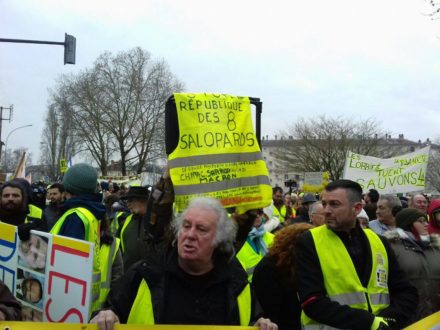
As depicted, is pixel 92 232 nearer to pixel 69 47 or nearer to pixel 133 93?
pixel 69 47

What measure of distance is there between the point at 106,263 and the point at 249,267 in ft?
4.08

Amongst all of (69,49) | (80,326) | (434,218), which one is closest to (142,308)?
(80,326)

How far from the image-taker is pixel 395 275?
3.53 m

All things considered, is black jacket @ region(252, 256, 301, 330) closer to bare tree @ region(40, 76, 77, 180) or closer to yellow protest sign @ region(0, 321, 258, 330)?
yellow protest sign @ region(0, 321, 258, 330)

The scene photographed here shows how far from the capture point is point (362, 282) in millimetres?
3355

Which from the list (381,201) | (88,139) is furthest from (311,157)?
(381,201)

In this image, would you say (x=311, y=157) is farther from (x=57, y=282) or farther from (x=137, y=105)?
(x=57, y=282)

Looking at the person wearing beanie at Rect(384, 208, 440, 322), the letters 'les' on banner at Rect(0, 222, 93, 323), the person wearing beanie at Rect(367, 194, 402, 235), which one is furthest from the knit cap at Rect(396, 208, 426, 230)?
the letters 'les' on banner at Rect(0, 222, 93, 323)

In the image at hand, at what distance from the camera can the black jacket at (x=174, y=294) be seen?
278 cm

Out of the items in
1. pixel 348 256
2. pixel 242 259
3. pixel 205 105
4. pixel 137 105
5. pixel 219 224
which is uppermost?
pixel 137 105

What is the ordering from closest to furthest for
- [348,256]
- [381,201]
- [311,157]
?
[348,256] → [381,201] → [311,157]

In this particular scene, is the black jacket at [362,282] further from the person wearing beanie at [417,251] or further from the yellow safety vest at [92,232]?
the yellow safety vest at [92,232]

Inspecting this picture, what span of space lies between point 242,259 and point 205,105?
5.45ft

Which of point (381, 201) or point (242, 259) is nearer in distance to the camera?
point (242, 259)
